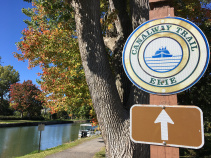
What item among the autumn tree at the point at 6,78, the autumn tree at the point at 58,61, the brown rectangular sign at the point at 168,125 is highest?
the autumn tree at the point at 6,78

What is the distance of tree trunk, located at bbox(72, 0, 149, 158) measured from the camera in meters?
2.38

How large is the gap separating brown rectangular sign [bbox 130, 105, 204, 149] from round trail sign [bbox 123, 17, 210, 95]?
0.51 feet

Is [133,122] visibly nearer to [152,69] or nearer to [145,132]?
[145,132]

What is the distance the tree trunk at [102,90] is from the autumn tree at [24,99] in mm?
46327

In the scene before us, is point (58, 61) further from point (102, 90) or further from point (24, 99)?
point (24, 99)

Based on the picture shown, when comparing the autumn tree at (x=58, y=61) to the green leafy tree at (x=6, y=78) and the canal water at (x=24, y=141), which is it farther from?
the green leafy tree at (x=6, y=78)

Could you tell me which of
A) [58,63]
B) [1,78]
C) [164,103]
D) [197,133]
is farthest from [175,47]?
[1,78]

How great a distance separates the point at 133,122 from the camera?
1402 mm

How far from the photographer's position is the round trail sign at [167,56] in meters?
1.28

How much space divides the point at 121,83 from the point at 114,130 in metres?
1.21

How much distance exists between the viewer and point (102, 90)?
257 cm

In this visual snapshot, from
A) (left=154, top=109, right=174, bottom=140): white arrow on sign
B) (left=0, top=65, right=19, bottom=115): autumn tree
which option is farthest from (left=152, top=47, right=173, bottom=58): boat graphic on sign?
(left=0, top=65, right=19, bottom=115): autumn tree

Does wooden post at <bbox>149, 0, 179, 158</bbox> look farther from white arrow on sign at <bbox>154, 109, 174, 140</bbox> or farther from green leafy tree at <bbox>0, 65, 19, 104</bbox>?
green leafy tree at <bbox>0, 65, 19, 104</bbox>

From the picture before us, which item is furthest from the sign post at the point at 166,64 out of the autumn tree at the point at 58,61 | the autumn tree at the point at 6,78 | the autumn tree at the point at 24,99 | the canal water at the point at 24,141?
the autumn tree at the point at 6,78
